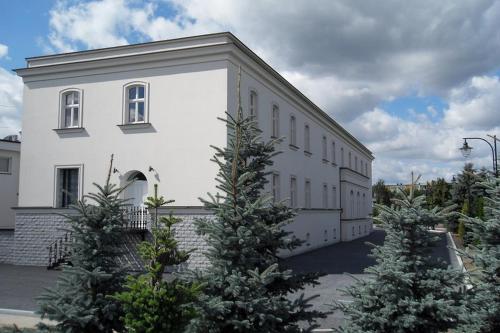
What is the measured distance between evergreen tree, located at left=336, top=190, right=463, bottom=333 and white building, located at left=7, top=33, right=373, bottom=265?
12.2 m

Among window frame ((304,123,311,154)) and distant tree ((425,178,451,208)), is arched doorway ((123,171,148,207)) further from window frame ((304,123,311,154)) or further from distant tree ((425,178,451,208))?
distant tree ((425,178,451,208))

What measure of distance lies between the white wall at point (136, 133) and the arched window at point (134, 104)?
306 mm

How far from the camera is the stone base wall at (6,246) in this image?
2158 centimetres

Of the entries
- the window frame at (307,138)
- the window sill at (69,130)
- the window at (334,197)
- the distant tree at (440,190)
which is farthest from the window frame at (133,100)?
the distant tree at (440,190)

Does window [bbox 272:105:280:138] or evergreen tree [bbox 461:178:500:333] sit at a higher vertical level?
window [bbox 272:105:280:138]

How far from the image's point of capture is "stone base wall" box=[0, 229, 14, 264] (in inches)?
850

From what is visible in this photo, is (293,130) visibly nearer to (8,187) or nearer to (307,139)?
(307,139)

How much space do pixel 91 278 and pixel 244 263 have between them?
209cm

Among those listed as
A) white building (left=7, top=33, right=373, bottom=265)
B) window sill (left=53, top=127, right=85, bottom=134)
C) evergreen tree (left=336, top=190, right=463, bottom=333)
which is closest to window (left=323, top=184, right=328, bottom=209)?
white building (left=7, top=33, right=373, bottom=265)

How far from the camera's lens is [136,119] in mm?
20344

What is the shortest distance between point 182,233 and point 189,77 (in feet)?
20.4

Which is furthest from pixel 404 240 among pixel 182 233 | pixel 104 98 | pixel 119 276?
pixel 104 98

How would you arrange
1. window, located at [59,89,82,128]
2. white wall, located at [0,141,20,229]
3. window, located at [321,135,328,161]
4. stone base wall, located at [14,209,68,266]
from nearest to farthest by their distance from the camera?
stone base wall, located at [14,209,68,266]
window, located at [59,89,82,128]
white wall, located at [0,141,20,229]
window, located at [321,135,328,161]

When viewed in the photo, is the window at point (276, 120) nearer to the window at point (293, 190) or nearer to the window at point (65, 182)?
the window at point (293, 190)
